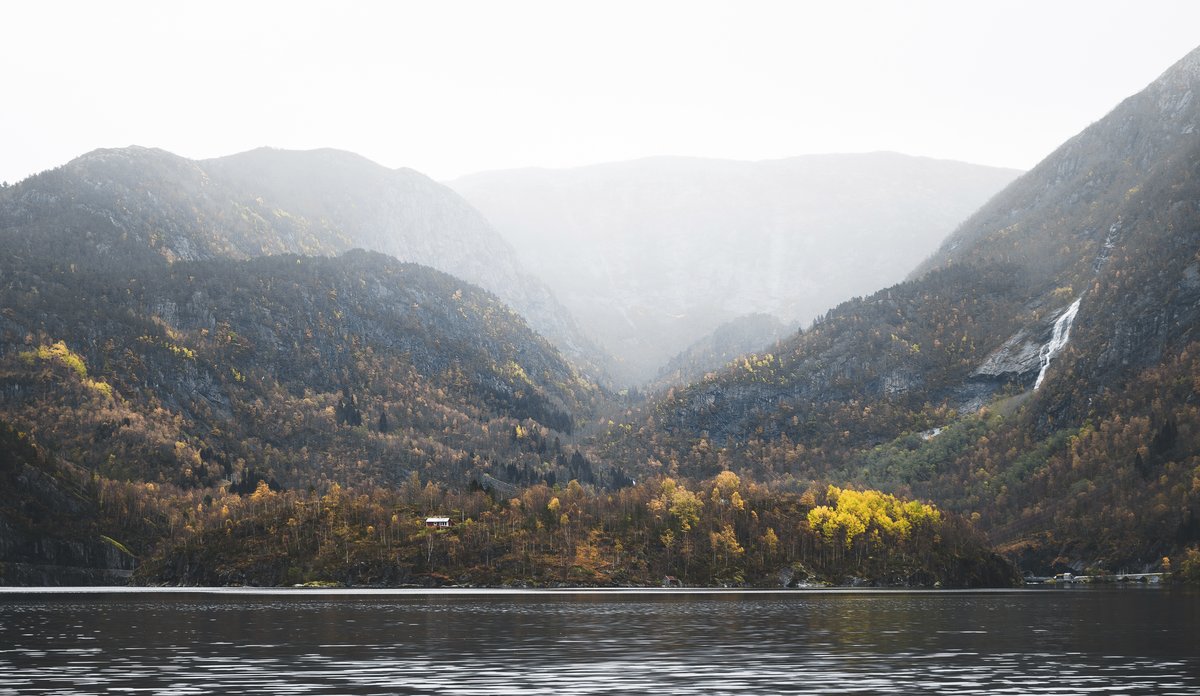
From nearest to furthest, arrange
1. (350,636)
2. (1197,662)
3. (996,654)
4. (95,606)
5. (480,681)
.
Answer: (480,681)
(1197,662)
(996,654)
(350,636)
(95,606)

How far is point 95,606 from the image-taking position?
19362cm

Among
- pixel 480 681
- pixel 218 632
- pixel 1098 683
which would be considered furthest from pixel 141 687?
Result: pixel 1098 683

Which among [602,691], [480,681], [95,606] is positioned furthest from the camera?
[95,606]

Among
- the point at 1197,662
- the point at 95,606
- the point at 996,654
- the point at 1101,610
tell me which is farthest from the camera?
the point at 95,606

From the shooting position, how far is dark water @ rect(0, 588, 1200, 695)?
77.0 metres

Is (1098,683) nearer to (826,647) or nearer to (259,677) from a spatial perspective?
(826,647)

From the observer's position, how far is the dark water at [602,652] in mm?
77000

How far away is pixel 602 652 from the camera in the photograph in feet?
338

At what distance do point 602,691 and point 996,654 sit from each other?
43636 millimetres

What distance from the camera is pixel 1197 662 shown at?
87.5 metres

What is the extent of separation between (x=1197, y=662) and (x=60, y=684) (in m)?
84.5

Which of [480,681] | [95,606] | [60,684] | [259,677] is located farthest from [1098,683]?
[95,606]

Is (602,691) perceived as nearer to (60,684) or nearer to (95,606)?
(60,684)

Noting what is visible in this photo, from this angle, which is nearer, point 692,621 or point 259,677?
point 259,677
